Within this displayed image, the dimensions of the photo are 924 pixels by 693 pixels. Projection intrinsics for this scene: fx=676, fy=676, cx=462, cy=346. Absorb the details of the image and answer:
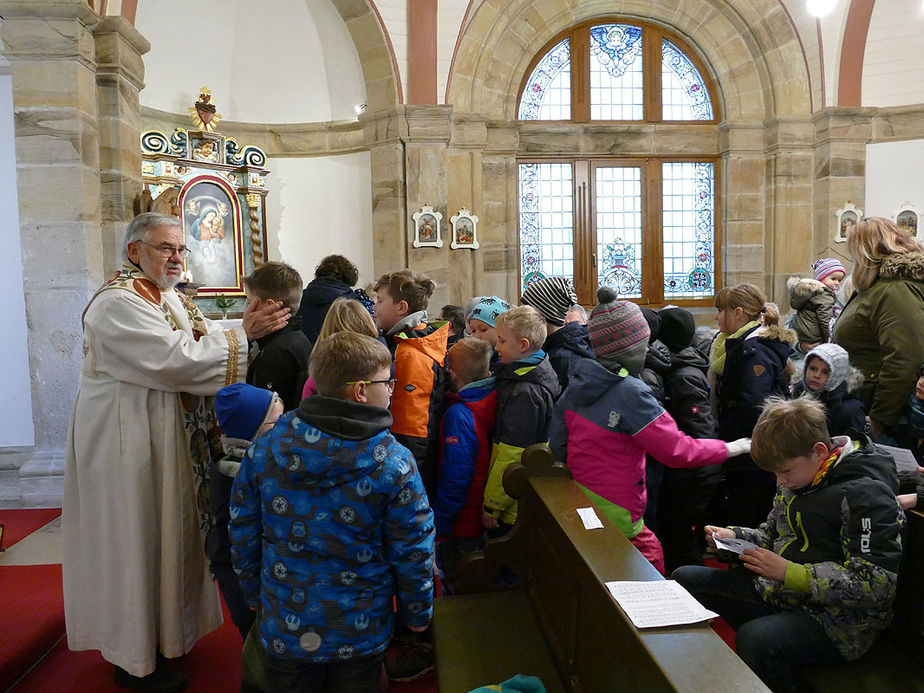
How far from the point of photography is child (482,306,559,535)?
111 inches

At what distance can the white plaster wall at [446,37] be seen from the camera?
8297mm

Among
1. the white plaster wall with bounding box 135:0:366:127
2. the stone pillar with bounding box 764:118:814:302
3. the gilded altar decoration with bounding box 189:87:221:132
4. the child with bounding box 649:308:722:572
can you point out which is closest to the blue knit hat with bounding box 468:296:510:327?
the child with bounding box 649:308:722:572

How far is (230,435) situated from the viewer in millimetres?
2244

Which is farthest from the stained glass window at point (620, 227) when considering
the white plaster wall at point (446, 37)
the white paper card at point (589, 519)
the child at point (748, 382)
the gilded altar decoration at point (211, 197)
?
the white paper card at point (589, 519)

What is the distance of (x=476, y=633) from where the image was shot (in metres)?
2.39

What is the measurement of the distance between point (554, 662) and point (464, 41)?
793cm

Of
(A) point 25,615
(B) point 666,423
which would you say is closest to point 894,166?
(B) point 666,423

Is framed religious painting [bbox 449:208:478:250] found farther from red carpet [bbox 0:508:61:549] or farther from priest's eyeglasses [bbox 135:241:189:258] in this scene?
priest's eyeglasses [bbox 135:241:189:258]

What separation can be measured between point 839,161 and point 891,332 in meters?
7.00

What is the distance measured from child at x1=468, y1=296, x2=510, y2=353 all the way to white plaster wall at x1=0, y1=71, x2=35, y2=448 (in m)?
3.47

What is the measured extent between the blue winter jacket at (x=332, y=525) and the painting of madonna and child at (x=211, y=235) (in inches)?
241

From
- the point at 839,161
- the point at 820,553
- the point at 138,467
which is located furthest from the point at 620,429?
the point at 839,161

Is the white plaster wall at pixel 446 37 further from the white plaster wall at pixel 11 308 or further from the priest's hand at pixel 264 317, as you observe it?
the priest's hand at pixel 264 317

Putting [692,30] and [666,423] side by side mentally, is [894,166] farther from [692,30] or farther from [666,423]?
[666,423]
